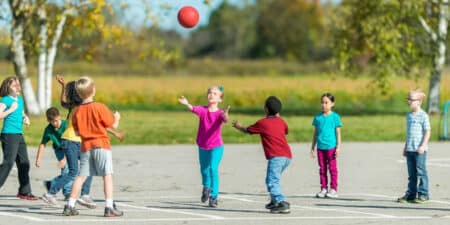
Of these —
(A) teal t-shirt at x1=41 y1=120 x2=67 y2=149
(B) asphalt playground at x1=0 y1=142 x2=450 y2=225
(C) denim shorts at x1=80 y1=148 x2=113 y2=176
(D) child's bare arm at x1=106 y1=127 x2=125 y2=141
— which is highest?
(D) child's bare arm at x1=106 y1=127 x2=125 y2=141

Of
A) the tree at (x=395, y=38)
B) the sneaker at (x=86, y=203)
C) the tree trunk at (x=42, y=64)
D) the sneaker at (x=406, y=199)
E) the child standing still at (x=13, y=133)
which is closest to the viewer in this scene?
the sneaker at (x=86, y=203)

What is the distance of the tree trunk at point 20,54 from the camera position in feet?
118

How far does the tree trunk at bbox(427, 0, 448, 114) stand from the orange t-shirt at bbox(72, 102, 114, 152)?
27016 mm

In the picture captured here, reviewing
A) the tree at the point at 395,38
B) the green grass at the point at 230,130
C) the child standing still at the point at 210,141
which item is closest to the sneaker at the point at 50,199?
the child standing still at the point at 210,141

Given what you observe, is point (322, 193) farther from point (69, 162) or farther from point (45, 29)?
point (45, 29)

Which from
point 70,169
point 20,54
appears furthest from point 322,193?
point 20,54

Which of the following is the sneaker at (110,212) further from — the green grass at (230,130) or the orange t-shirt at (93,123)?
the green grass at (230,130)

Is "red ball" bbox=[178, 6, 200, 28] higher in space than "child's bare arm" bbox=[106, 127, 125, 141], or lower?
higher

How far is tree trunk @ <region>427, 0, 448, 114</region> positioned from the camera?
38406 millimetres

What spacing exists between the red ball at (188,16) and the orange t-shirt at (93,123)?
6.41 meters

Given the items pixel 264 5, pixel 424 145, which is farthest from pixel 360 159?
pixel 264 5

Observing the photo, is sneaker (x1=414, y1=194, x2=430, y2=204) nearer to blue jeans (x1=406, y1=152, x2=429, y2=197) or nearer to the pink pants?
blue jeans (x1=406, y1=152, x2=429, y2=197)

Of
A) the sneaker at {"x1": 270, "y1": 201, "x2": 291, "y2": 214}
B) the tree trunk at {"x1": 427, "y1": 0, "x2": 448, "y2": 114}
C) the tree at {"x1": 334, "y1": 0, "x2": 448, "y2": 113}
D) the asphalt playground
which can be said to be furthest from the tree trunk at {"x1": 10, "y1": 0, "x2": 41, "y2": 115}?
the sneaker at {"x1": 270, "y1": 201, "x2": 291, "y2": 214}

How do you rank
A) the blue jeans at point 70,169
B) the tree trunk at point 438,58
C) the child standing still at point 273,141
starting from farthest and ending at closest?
the tree trunk at point 438,58 → the blue jeans at point 70,169 → the child standing still at point 273,141
